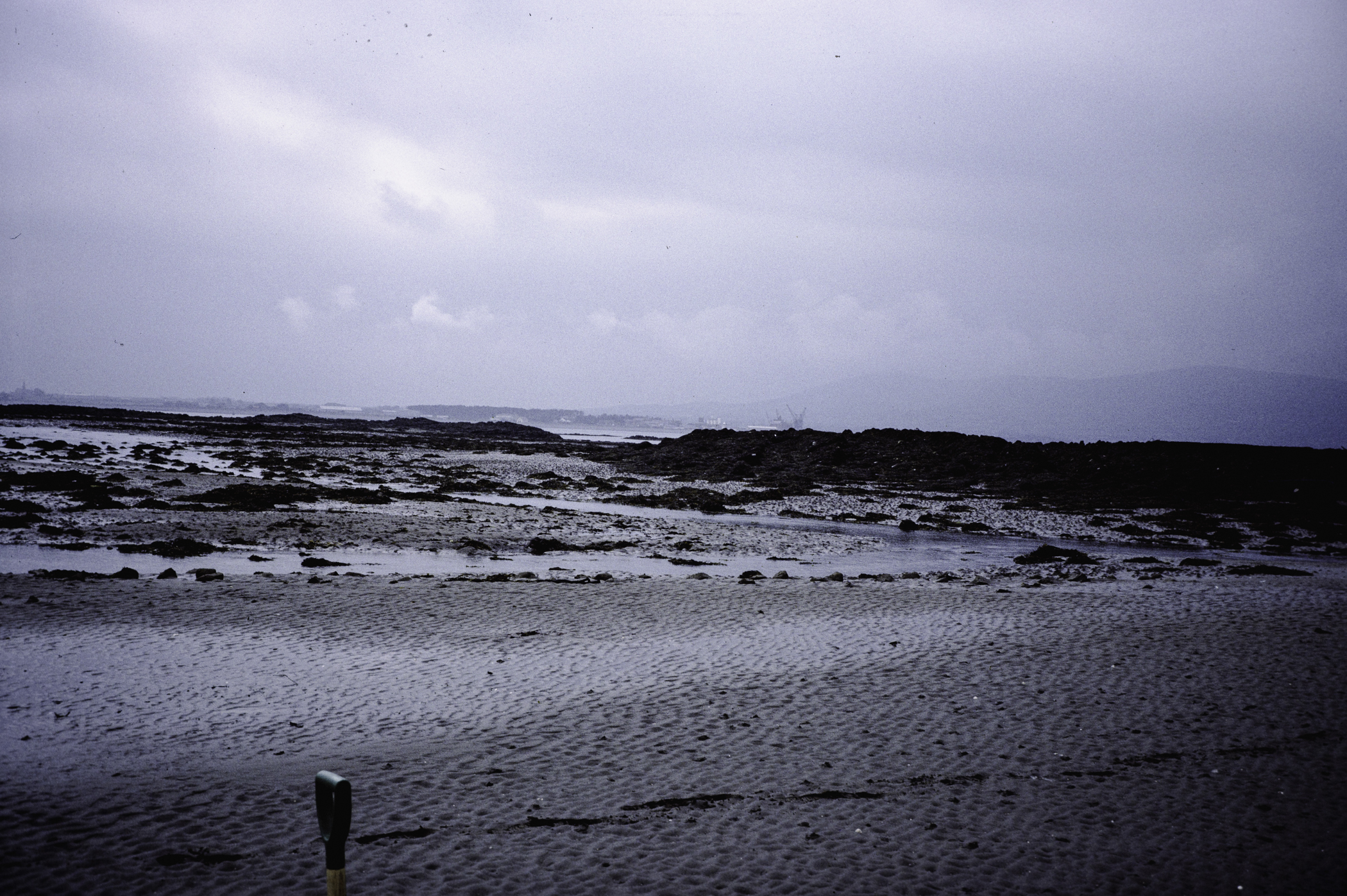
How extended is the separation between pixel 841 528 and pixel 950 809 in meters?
21.5

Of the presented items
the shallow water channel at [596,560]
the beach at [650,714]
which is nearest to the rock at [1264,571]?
the beach at [650,714]

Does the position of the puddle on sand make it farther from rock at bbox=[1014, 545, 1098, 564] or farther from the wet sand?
the wet sand

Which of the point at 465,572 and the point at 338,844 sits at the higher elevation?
the point at 338,844

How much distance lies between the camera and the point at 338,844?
3.07 meters

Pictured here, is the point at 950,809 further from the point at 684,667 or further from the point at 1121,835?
the point at 684,667

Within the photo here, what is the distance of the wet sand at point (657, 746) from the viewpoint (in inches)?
232

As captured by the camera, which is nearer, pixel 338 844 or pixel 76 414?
pixel 338 844

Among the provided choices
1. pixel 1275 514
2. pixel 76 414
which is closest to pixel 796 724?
pixel 1275 514

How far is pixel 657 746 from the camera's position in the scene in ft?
26.9

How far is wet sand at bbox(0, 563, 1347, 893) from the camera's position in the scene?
590 cm

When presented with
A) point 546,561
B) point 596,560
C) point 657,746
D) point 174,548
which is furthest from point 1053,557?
point 174,548

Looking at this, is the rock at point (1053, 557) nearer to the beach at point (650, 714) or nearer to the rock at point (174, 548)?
the beach at point (650, 714)

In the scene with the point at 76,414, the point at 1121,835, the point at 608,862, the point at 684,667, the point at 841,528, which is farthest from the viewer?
the point at 76,414

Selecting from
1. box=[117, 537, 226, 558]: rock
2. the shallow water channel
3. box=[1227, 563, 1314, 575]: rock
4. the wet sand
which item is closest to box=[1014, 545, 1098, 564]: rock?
the shallow water channel
